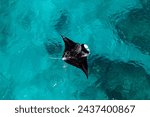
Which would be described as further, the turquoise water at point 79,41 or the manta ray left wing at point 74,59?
the turquoise water at point 79,41

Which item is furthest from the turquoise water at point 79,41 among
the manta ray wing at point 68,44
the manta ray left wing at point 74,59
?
the manta ray wing at point 68,44

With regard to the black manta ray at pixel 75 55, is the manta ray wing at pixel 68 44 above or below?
above

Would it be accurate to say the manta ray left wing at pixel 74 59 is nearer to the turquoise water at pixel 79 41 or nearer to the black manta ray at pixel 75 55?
the black manta ray at pixel 75 55

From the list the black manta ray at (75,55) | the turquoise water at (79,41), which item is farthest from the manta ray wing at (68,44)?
the turquoise water at (79,41)

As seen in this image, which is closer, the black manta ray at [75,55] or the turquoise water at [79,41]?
the black manta ray at [75,55]

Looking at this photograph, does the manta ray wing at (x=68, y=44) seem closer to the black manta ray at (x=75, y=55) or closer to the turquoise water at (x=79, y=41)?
the black manta ray at (x=75, y=55)

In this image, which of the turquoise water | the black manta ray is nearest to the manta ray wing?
the black manta ray
